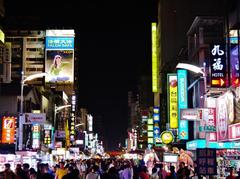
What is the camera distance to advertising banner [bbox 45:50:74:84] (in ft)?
268

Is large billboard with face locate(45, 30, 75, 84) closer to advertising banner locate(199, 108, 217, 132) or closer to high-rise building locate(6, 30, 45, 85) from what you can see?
high-rise building locate(6, 30, 45, 85)

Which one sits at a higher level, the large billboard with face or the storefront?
the large billboard with face

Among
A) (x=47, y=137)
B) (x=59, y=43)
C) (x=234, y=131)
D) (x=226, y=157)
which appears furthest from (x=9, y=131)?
(x=59, y=43)

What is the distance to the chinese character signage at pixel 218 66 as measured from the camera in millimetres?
28202

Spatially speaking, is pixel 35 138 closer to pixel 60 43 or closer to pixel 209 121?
pixel 209 121

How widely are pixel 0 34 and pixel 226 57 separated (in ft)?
87.7

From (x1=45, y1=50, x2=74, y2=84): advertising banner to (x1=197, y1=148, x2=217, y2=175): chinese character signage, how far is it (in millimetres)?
65143

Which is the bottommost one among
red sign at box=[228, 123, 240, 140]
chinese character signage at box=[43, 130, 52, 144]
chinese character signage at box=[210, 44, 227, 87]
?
chinese character signage at box=[43, 130, 52, 144]

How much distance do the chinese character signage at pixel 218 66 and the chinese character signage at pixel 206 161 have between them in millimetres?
11840

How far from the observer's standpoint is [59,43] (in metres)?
90.8

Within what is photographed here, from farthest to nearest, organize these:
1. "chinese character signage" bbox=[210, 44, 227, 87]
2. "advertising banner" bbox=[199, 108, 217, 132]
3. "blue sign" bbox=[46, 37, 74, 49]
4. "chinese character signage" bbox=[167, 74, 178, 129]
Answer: "blue sign" bbox=[46, 37, 74, 49], "chinese character signage" bbox=[167, 74, 178, 129], "chinese character signage" bbox=[210, 44, 227, 87], "advertising banner" bbox=[199, 108, 217, 132]

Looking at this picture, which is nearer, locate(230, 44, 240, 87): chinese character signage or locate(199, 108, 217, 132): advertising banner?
locate(199, 108, 217, 132): advertising banner

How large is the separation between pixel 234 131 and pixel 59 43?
7081cm

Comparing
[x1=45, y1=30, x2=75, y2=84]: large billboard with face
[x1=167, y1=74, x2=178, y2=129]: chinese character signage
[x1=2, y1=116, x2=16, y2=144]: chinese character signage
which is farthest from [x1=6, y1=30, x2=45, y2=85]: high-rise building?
[x1=2, y1=116, x2=16, y2=144]: chinese character signage
